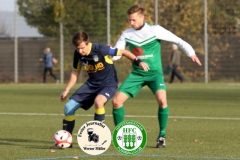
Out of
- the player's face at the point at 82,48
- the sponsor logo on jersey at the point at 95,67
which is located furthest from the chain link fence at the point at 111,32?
the player's face at the point at 82,48

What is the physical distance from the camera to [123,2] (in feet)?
117

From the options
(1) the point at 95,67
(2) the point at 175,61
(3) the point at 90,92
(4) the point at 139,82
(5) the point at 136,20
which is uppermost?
(5) the point at 136,20

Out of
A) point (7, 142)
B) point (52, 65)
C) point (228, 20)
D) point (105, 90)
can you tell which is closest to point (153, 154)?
point (105, 90)

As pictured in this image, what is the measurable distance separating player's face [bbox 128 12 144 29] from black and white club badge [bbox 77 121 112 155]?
85.4 inches

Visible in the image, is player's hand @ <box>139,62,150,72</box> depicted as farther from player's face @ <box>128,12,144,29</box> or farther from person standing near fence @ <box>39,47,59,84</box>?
person standing near fence @ <box>39,47,59,84</box>

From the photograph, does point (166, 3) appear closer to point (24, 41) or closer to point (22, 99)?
point (24, 41)

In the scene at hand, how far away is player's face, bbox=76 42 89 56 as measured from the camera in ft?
32.8

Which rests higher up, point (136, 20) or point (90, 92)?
point (136, 20)

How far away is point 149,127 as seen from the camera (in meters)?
13.3

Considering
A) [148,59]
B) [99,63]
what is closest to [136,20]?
[148,59]

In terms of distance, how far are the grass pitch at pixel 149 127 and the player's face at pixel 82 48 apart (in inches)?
52.3

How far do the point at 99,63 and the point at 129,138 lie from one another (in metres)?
1.83

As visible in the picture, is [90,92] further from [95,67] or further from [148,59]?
[148,59]

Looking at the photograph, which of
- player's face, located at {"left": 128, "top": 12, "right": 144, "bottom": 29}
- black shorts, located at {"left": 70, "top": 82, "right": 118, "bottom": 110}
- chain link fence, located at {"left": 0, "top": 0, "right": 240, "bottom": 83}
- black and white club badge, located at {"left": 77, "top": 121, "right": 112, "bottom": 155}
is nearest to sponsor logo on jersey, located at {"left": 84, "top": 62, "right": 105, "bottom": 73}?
black shorts, located at {"left": 70, "top": 82, "right": 118, "bottom": 110}
